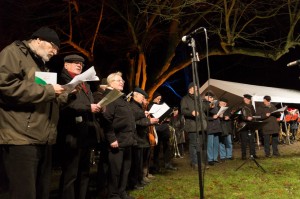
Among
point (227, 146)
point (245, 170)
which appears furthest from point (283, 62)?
point (245, 170)

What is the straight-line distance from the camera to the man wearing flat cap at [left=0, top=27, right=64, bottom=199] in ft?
10.8

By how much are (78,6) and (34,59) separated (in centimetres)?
1030

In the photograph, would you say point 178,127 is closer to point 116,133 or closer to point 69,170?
point 116,133

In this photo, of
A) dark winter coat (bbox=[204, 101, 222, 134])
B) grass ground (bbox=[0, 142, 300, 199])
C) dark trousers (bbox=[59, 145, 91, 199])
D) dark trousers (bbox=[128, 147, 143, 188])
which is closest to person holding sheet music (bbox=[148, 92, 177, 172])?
grass ground (bbox=[0, 142, 300, 199])

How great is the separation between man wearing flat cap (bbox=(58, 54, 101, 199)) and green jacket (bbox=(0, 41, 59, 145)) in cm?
115

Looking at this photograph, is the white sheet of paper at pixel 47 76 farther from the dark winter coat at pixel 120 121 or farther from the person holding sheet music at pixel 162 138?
the person holding sheet music at pixel 162 138

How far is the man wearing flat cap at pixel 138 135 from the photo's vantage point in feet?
23.5

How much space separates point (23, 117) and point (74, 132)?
142 centimetres

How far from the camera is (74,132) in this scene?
479 cm

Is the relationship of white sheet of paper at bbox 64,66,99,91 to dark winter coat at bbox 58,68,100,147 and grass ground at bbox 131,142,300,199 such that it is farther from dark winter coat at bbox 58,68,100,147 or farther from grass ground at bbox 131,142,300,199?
grass ground at bbox 131,142,300,199

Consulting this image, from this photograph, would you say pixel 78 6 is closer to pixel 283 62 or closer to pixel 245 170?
pixel 245 170

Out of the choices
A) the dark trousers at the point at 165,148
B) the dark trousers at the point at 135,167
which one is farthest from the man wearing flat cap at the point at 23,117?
the dark trousers at the point at 165,148

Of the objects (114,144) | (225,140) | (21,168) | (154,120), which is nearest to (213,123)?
(225,140)

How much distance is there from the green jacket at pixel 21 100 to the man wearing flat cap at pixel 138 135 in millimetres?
3615
